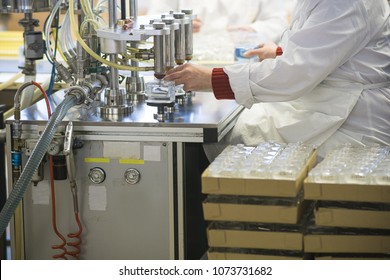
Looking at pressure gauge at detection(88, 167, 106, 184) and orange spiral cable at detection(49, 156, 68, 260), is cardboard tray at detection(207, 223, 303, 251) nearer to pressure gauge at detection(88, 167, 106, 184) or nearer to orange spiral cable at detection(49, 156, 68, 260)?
pressure gauge at detection(88, 167, 106, 184)

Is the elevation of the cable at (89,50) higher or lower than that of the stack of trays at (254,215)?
higher

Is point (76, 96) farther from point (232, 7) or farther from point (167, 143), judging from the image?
point (232, 7)

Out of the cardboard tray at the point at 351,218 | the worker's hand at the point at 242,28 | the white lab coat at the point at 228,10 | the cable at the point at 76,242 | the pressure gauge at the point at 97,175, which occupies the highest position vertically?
the white lab coat at the point at 228,10

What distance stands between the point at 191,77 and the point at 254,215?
62 cm

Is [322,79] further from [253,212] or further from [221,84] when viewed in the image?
[253,212]

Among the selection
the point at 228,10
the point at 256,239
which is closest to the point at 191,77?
the point at 256,239

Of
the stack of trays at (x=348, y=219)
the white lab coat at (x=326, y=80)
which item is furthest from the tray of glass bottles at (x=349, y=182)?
the white lab coat at (x=326, y=80)

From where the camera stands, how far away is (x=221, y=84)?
259cm

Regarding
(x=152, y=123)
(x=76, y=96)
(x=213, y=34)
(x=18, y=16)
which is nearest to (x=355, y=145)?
(x=152, y=123)

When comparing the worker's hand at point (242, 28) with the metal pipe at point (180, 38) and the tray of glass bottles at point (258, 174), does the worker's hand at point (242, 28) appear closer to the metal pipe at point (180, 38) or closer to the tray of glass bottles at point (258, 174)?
the metal pipe at point (180, 38)

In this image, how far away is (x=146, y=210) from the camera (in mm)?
2572

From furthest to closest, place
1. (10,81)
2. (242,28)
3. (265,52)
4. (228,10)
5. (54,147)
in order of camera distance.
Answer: (228,10)
(242,28)
(10,81)
(265,52)
(54,147)

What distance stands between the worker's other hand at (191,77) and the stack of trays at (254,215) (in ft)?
1.59

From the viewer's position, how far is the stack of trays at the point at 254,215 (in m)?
2.15
